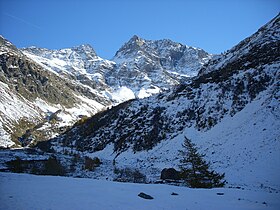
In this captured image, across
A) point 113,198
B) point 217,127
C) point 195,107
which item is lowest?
point 113,198

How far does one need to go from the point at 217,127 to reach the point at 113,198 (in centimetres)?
3204

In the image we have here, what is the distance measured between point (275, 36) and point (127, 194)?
7122cm

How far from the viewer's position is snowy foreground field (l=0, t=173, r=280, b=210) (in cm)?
1215

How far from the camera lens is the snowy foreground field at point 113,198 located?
12148 mm

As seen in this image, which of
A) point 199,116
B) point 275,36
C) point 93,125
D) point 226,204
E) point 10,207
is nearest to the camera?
point 10,207

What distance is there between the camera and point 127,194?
50.2 feet

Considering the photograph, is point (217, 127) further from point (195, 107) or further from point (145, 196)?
point (145, 196)

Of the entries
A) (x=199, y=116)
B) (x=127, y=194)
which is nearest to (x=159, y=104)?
(x=199, y=116)

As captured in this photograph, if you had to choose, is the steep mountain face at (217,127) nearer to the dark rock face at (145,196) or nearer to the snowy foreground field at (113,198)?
the snowy foreground field at (113,198)

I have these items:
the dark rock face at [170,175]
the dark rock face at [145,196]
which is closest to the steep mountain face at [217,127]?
the dark rock face at [170,175]

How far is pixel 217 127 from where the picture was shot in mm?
41781

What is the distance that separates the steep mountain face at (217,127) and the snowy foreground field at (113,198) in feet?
25.1

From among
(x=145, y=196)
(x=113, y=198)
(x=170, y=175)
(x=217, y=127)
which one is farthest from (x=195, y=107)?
(x=113, y=198)

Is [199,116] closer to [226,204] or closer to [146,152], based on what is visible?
[146,152]
